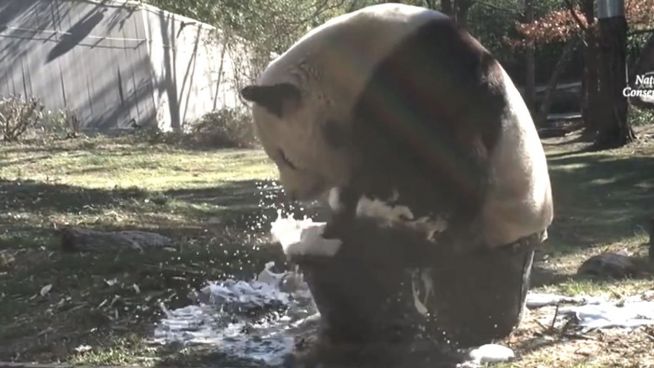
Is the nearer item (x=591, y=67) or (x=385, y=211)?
(x=385, y=211)

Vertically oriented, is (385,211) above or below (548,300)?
above

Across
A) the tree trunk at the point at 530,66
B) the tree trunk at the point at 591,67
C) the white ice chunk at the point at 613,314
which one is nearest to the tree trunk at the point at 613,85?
the tree trunk at the point at 591,67

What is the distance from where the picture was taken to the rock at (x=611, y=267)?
6.48 meters

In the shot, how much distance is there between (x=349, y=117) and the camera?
427cm

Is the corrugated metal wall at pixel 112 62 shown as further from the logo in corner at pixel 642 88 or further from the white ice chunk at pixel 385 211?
the white ice chunk at pixel 385 211

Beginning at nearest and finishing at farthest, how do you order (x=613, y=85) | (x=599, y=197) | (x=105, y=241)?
(x=105, y=241)
(x=599, y=197)
(x=613, y=85)

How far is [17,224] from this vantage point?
27.8 feet

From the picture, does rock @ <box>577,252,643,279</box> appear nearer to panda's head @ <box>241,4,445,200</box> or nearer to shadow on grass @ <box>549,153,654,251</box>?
shadow on grass @ <box>549,153,654,251</box>

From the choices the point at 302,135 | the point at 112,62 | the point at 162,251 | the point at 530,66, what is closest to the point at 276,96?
the point at 302,135

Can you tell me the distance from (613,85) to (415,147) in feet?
41.9

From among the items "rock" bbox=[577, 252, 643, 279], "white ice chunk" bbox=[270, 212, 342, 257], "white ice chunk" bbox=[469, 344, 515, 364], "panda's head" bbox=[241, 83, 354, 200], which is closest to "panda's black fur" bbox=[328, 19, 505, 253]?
"panda's head" bbox=[241, 83, 354, 200]

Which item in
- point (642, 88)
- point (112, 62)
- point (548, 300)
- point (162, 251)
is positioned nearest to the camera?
point (548, 300)

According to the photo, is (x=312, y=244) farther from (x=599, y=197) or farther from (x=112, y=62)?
(x=112, y=62)

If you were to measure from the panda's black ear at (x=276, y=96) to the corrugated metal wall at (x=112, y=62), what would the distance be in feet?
47.7
